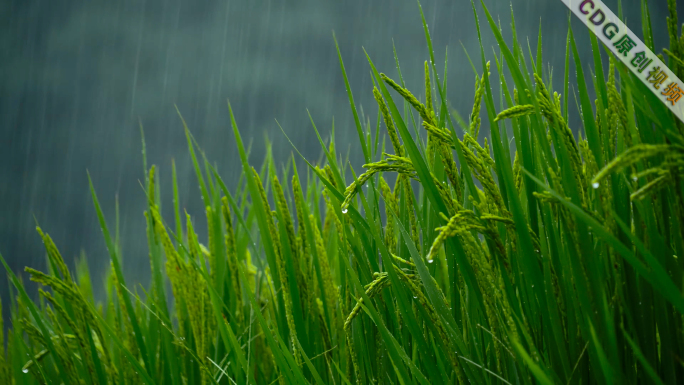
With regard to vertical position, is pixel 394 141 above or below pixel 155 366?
above

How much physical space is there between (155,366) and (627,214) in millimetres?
622

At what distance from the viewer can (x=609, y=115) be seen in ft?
1.27

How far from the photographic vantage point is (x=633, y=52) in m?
0.41

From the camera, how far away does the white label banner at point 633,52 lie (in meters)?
0.36

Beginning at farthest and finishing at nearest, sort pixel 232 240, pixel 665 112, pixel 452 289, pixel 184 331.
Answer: pixel 184 331 < pixel 232 240 < pixel 452 289 < pixel 665 112

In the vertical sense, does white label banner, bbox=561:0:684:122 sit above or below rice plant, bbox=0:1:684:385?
above

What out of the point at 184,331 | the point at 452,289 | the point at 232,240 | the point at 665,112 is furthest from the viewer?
the point at 184,331

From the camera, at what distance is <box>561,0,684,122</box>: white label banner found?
0.36 meters

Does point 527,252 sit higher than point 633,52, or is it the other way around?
point 633,52

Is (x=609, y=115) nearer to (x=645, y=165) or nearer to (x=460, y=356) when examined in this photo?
(x=645, y=165)

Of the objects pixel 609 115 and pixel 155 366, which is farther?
pixel 155 366

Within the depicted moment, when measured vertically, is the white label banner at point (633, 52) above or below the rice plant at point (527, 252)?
above

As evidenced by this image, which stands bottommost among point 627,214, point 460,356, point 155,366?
point 155,366

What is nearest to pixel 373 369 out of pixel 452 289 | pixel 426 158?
pixel 452 289
